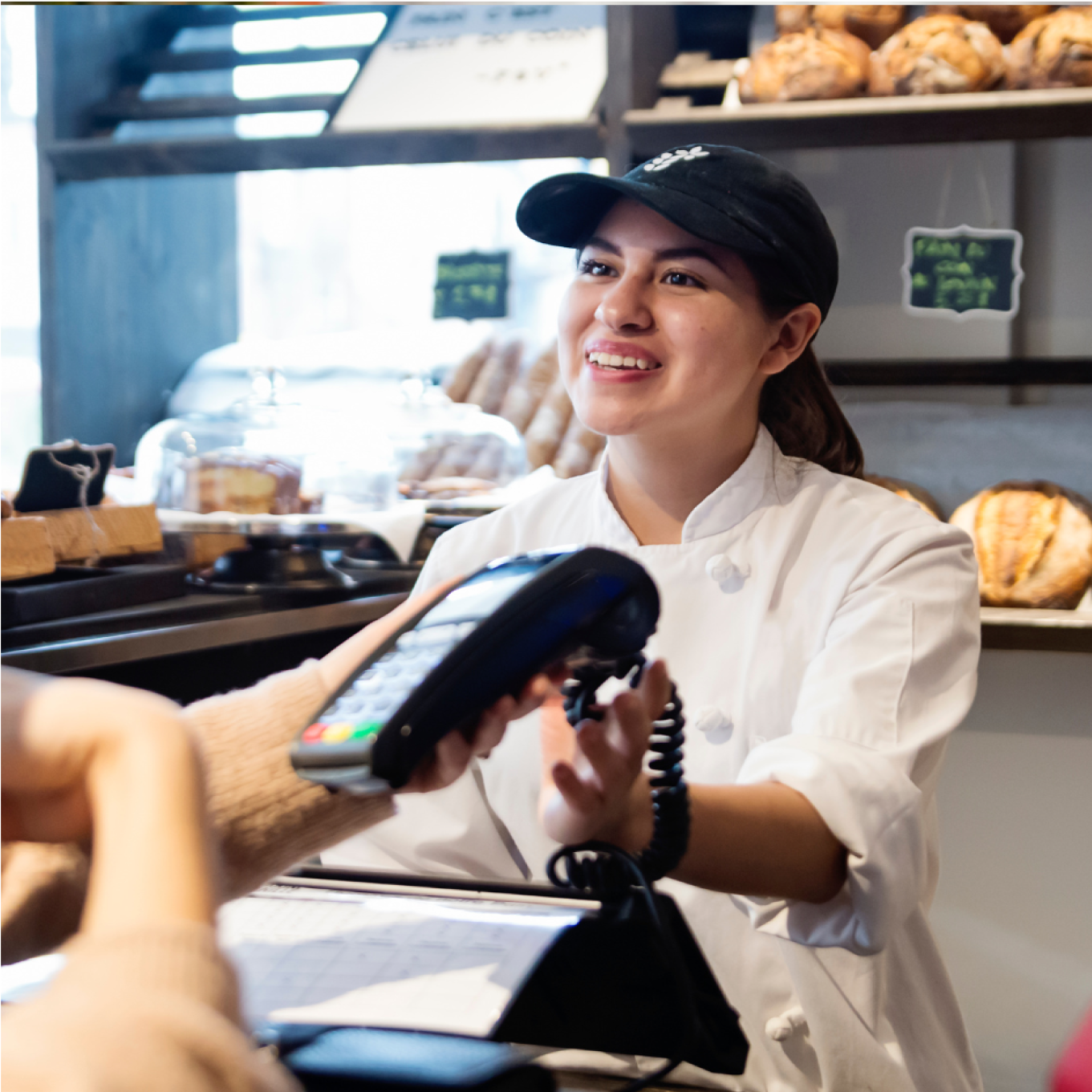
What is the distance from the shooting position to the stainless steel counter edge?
3.96 ft

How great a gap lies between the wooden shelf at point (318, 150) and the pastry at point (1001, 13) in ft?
1.84

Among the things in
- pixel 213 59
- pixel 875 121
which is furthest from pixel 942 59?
pixel 213 59

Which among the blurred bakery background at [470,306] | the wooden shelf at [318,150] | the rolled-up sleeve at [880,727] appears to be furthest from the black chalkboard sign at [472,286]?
the rolled-up sleeve at [880,727]

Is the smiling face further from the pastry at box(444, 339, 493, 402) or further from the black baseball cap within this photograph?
the pastry at box(444, 339, 493, 402)

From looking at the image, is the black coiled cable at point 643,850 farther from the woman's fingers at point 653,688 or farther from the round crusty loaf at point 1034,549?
the round crusty loaf at point 1034,549

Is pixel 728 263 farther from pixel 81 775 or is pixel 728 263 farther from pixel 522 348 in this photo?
pixel 522 348

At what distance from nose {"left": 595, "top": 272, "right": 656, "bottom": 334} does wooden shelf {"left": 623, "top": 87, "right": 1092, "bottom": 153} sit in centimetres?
87

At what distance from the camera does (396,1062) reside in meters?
0.47

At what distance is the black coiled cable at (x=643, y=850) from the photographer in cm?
54

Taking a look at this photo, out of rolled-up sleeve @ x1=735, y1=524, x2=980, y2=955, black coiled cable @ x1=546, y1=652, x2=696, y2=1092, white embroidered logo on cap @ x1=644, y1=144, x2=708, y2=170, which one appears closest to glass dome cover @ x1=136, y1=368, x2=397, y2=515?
white embroidered logo on cap @ x1=644, y1=144, x2=708, y2=170

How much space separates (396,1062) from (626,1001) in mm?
120

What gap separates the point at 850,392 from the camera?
213cm

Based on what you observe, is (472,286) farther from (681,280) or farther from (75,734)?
(75,734)

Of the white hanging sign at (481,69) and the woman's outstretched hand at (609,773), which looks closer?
the woman's outstretched hand at (609,773)
